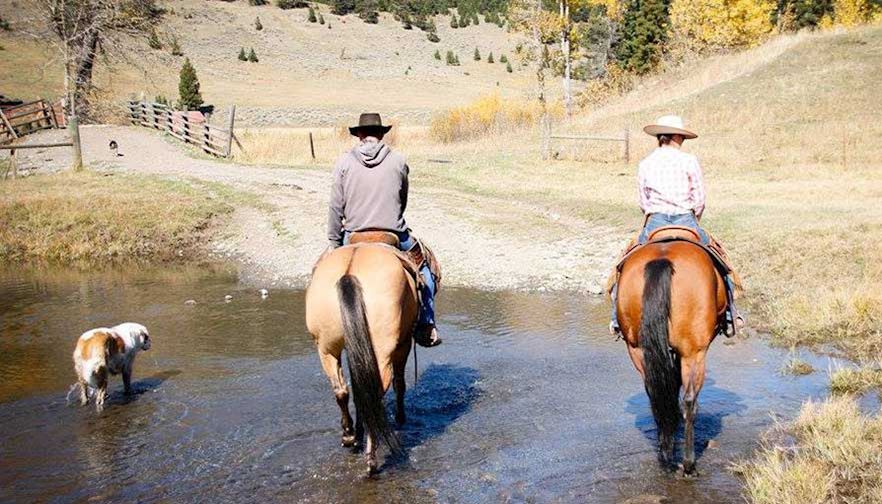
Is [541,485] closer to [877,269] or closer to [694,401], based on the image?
[694,401]

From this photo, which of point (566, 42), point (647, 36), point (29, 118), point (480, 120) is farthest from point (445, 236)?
point (647, 36)

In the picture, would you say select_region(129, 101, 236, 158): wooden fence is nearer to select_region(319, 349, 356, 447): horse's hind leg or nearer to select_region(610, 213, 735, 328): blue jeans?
select_region(319, 349, 356, 447): horse's hind leg

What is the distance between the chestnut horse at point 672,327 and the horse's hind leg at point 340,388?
7.99ft

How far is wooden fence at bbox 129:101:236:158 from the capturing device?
109ft

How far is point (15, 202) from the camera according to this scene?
725 inches

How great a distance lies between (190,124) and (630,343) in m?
32.9

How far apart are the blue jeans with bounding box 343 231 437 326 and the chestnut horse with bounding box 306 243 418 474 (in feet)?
1.90

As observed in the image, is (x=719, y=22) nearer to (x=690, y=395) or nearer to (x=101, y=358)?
(x=690, y=395)

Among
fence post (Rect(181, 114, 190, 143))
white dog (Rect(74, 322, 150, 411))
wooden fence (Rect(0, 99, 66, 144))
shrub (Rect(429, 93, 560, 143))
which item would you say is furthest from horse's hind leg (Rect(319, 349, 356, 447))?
wooden fence (Rect(0, 99, 66, 144))

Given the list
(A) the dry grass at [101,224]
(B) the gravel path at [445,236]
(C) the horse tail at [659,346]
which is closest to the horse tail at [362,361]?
(C) the horse tail at [659,346]

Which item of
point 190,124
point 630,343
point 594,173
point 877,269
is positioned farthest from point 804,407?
point 190,124

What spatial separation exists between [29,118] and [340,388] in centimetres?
3995

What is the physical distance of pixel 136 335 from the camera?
28.4 ft

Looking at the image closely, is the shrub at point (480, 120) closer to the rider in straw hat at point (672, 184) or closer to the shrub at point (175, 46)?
the shrub at point (175, 46)
